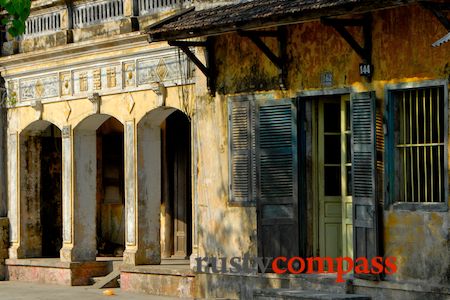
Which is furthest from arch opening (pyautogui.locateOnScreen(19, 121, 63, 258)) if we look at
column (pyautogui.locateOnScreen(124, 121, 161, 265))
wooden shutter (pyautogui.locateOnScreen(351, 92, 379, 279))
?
wooden shutter (pyautogui.locateOnScreen(351, 92, 379, 279))

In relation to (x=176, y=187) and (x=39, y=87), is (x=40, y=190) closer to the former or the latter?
(x=39, y=87)

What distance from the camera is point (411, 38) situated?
14.8 metres

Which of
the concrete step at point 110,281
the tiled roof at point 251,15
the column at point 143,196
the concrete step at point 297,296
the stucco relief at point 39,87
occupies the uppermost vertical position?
the tiled roof at point 251,15

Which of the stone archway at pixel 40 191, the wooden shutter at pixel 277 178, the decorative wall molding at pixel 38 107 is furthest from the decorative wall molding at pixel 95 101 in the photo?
the wooden shutter at pixel 277 178

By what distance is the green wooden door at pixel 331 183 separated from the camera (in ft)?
53.6

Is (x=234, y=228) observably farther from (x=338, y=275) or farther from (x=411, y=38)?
(x=411, y=38)

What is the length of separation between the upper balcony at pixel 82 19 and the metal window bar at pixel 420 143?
4.72 m

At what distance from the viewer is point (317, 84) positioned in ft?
52.8

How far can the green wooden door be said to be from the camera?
1633 centimetres

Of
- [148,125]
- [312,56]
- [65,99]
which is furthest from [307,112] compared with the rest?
[65,99]

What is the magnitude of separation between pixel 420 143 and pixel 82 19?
7.81m

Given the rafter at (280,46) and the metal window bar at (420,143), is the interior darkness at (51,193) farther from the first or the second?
the metal window bar at (420,143)

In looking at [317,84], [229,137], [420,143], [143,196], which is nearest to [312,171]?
[317,84]

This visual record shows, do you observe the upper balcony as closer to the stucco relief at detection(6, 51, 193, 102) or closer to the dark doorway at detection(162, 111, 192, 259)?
the stucco relief at detection(6, 51, 193, 102)
